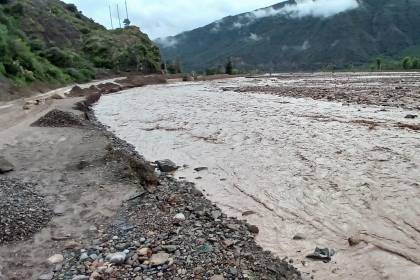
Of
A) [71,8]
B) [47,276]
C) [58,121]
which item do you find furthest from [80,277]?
[71,8]

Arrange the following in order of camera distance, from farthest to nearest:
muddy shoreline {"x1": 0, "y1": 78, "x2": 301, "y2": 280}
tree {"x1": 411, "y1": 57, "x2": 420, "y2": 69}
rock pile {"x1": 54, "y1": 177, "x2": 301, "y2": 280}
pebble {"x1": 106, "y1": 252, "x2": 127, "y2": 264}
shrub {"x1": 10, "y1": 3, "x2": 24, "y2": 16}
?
1. tree {"x1": 411, "y1": 57, "x2": 420, "y2": 69}
2. shrub {"x1": 10, "y1": 3, "x2": 24, "y2": 16}
3. pebble {"x1": 106, "y1": 252, "x2": 127, "y2": 264}
4. muddy shoreline {"x1": 0, "y1": 78, "x2": 301, "y2": 280}
5. rock pile {"x1": 54, "y1": 177, "x2": 301, "y2": 280}

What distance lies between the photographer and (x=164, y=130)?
1030 inches

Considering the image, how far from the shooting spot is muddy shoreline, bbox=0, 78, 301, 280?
7.66 metres

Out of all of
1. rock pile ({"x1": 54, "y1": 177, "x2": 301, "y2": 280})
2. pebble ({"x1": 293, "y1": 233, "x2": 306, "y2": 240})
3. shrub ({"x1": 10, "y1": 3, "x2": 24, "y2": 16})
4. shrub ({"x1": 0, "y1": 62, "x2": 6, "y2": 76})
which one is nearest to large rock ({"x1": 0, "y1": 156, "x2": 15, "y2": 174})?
rock pile ({"x1": 54, "y1": 177, "x2": 301, "y2": 280})

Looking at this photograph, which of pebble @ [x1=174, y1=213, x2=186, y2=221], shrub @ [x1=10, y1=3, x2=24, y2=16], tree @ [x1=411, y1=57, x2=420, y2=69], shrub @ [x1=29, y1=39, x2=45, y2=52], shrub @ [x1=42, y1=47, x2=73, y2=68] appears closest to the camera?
pebble @ [x1=174, y1=213, x2=186, y2=221]

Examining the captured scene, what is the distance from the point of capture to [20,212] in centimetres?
991

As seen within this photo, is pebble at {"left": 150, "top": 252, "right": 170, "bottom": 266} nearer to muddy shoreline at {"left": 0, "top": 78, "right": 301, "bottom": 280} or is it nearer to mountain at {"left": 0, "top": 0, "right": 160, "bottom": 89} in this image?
muddy shoreline at {"left": 0, "top": 78, "right": 301, "bottom": 280}

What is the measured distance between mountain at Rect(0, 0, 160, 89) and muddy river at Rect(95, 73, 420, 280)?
33467 millimetres

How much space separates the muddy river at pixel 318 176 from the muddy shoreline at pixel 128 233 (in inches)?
34.1

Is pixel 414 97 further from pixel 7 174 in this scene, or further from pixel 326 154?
pixel 7 174

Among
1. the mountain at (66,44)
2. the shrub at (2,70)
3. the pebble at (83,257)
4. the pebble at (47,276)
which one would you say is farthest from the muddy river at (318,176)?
the mountain at (66,44)

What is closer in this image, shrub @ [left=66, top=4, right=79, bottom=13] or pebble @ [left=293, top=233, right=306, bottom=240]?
pebble @ [left=293, top=233, right=306, bottom=240]

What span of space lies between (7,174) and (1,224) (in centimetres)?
503

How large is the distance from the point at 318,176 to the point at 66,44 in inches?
3671
